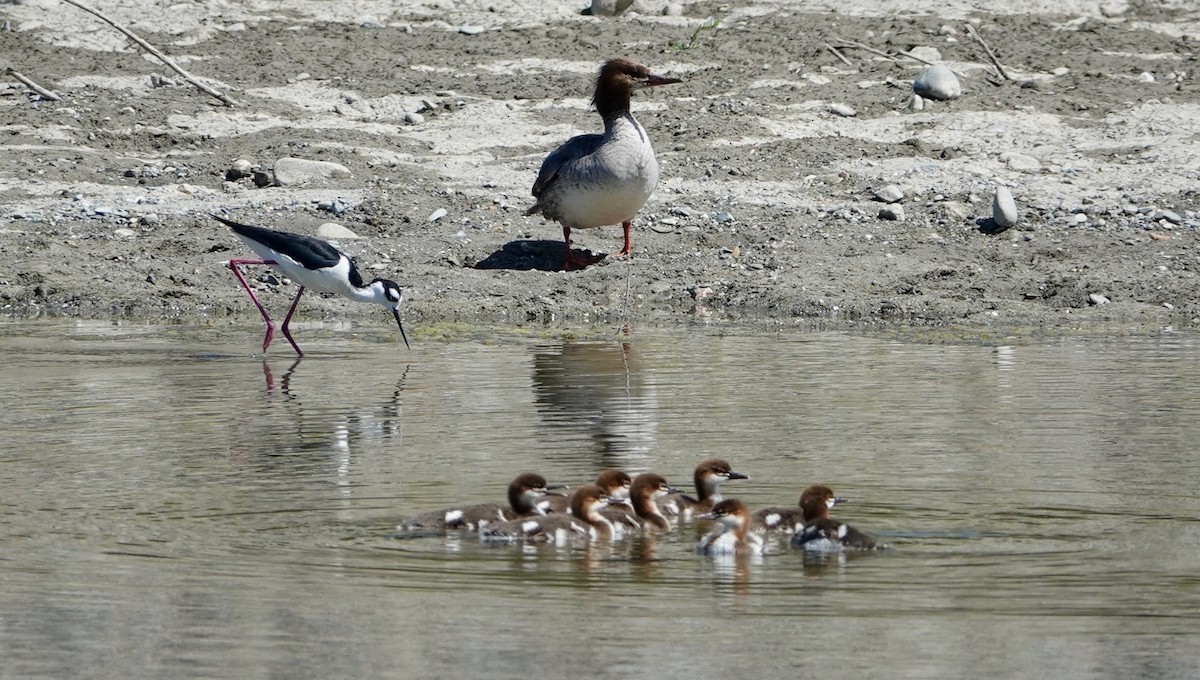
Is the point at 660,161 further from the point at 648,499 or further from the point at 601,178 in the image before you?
the point at 648,499

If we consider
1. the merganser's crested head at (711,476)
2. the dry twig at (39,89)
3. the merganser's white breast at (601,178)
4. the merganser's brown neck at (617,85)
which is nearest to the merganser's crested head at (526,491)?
the merganser's crested head at (711,476)

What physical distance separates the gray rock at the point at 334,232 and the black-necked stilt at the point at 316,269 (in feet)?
6.69

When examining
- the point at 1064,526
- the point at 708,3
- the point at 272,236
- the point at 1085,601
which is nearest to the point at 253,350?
the point at 272,236

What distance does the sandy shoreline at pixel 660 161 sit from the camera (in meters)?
16.3

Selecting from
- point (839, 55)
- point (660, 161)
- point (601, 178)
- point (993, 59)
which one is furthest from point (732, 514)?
point (839, 55)

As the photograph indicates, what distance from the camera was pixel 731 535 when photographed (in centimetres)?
783

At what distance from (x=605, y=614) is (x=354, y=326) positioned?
9724 mm

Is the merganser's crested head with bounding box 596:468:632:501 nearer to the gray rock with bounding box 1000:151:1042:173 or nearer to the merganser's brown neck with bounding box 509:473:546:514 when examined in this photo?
the merganser's brown neck with bounding box 509:473:546:514

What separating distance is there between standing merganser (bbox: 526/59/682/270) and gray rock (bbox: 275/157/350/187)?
90.2 inches

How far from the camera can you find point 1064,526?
8125mm

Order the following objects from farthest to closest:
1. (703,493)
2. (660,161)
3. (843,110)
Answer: (843,110) < (660,161) < (703,493)

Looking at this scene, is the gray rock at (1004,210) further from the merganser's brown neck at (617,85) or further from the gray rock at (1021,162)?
the merganser's brown neck at (617,85)

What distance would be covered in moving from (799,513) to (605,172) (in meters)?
8.46

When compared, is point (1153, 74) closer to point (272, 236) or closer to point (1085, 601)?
point (272, 236)
